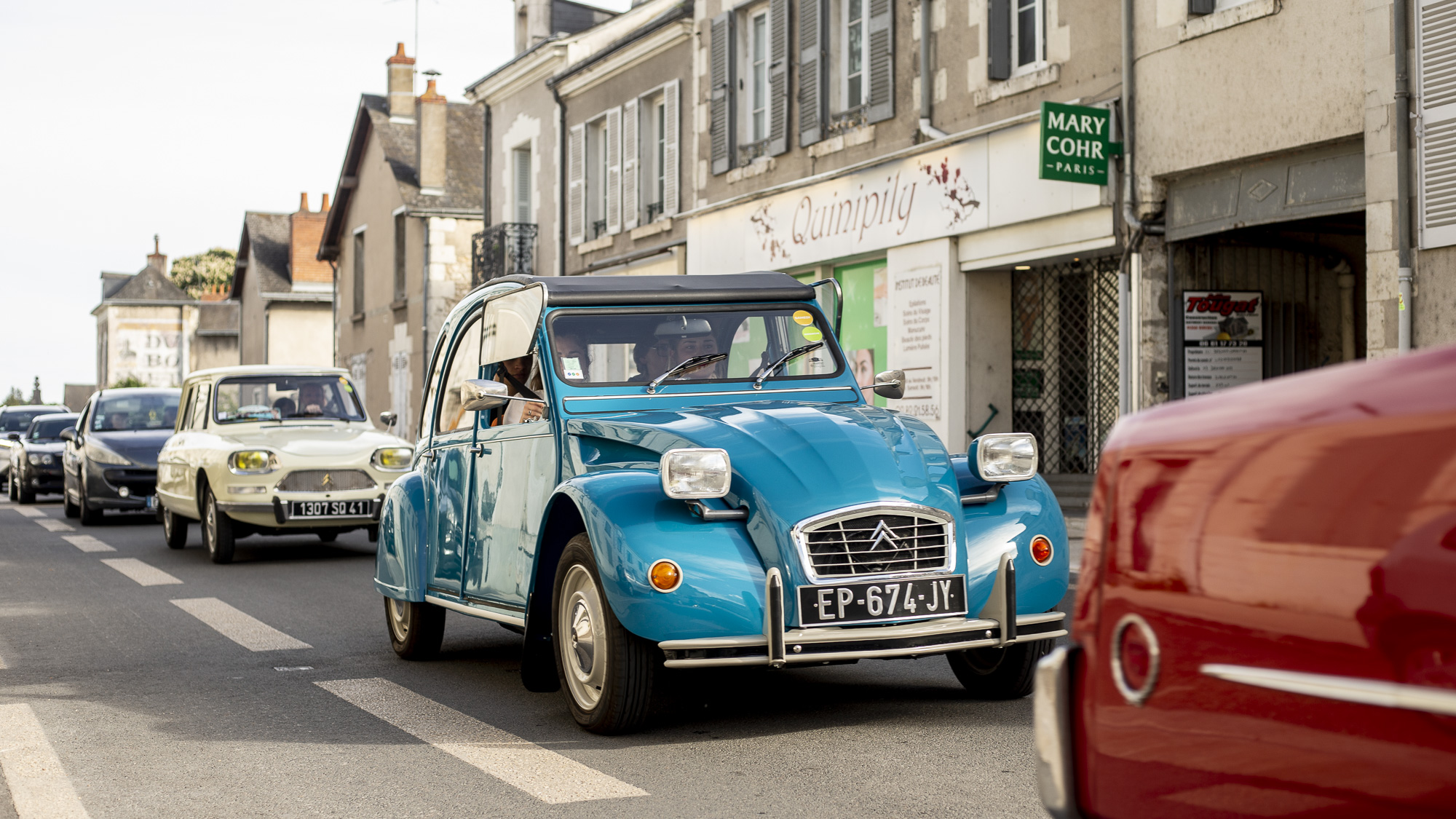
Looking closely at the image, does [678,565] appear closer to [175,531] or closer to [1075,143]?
[1075,143]

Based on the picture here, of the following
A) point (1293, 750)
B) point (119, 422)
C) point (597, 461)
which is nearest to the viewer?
point (1293, 750)

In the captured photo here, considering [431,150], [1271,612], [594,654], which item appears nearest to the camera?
[1271,612]

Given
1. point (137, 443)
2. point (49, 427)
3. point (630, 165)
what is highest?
point (630, 165)

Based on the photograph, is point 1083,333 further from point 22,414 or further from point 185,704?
point 22,414

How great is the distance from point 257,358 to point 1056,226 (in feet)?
160

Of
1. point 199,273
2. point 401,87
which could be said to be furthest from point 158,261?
point 401,87

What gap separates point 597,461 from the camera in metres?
6.39

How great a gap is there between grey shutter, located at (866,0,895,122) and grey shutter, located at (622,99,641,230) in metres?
7.21

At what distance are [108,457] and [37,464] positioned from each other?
6363mm

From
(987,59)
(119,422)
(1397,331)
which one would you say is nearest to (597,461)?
(1397,331)

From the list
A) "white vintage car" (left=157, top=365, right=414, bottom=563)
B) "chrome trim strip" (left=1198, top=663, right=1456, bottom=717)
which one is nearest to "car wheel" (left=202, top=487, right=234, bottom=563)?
Result: "white vintage car" (left=157, top=365, right=414, bottom=563)

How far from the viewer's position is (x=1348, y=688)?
6.63ft

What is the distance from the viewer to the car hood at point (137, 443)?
1866 cm

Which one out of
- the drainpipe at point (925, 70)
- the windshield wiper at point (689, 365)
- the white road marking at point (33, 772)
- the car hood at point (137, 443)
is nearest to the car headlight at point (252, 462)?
the car hood at point (137, 443)
